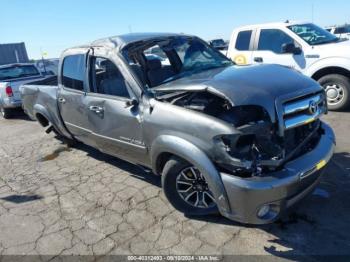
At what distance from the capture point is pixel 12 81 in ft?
31.9

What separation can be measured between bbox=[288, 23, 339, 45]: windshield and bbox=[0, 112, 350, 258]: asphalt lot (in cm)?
263

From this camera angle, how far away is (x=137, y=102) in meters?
3.73

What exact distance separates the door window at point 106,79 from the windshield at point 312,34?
4.71 metres

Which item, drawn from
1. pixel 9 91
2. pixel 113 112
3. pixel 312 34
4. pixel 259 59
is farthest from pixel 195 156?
pixel 9 91

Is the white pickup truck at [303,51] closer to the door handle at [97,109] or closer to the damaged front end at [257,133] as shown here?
the damaged front end at [257,133]

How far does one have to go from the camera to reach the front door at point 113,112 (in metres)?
3.84

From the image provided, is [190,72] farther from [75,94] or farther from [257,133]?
[75,94]

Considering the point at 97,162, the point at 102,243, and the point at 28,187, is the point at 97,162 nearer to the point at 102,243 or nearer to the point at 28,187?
the point at 28,187

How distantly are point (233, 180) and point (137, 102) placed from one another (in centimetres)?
146

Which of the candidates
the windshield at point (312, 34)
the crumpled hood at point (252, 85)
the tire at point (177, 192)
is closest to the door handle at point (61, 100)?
the crumpled hood at point (252, 85)

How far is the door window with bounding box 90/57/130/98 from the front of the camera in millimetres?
4066

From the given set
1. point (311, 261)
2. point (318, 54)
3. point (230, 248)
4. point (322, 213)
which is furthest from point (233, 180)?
point (318, 54)

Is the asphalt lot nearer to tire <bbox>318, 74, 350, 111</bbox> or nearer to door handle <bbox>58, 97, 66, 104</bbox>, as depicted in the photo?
door handle <bbox>58, 97, 66, 104</bbox>

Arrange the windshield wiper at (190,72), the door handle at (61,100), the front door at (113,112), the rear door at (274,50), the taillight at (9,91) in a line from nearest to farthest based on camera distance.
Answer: the front door at (113,112) → the windshield wiper at (190,72) → the door handle at (61,100) → the rear door at (274,50) → the taillight at (9,91)
